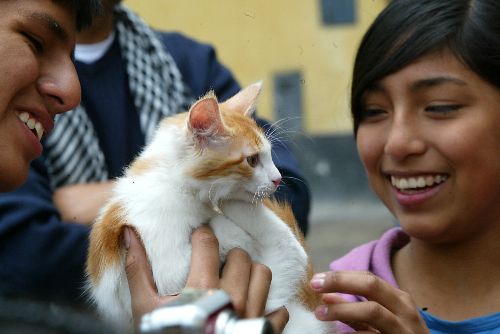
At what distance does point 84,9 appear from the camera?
1454 mm

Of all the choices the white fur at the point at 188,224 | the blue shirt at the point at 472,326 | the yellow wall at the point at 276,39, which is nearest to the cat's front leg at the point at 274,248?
the white fur at the point at 188,224

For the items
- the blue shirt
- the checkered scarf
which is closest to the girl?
the blue shirt

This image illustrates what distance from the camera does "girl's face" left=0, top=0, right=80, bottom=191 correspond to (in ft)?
4.20

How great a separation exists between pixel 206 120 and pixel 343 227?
2.91m

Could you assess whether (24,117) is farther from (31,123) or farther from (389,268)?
(389,268)

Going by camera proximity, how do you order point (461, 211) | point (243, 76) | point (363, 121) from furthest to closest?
point (243, 76) < point (363, 121) < point (461, 211)

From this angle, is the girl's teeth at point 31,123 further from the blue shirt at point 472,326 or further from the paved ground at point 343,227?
the paved ground at point 343,227

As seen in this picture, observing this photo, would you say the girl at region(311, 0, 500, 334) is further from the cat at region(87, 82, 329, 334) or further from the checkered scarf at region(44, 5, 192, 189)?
the checkered scarf at region(44, 5, 192, 189)

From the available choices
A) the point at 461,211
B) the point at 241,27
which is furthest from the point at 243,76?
the point at 461,211

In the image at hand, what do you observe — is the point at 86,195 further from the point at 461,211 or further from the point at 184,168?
the point at 461,211

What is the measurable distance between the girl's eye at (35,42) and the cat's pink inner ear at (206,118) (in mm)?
313

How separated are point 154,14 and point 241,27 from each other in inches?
13.2

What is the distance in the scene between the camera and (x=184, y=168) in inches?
61.3

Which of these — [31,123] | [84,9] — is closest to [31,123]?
[31,123]
